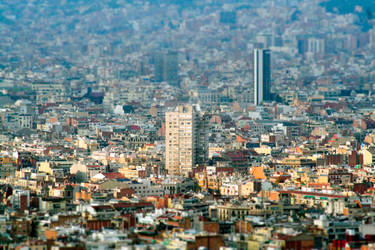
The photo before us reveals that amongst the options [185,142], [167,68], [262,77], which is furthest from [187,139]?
[167,68]

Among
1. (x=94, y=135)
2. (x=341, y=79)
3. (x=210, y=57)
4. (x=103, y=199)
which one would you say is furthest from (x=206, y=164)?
(x=210, y=57)

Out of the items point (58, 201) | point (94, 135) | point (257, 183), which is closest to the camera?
point (58, 201)

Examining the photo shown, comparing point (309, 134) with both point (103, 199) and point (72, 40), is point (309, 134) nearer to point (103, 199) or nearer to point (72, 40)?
point (103, 199)

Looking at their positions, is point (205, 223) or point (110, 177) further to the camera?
point (110, 177)

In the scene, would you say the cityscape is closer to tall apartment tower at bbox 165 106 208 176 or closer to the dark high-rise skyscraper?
tall apartment tower at bbox 165 106 208 176

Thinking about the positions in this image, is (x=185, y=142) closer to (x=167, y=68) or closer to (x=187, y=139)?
(x=187, y=139)

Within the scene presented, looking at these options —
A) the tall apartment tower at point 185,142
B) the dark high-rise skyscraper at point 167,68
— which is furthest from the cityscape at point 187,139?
the dark high-rise skyscraper at point 167,68

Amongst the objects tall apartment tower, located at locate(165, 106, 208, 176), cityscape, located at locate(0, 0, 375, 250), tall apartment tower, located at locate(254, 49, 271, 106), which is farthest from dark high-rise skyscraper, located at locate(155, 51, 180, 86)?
tall apartment tower, located at locate(165, 106, 208, 176)
